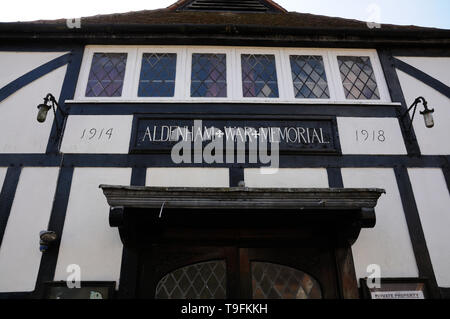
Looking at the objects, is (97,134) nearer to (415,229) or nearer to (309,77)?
(309,77)

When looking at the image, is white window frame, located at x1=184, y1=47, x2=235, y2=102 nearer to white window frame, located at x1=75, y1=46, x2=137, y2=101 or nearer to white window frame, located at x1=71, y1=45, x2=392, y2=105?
white window frame, located at x1=71, y1=45, x2=392, y2=105

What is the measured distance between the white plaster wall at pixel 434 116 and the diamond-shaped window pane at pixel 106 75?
4.59 meters

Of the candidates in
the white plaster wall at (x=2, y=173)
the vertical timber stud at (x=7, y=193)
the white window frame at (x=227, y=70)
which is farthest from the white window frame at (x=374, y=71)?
the white plaster wall at (x=2, y=173)

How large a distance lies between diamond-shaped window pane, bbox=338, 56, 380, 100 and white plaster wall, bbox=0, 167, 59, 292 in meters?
4.67

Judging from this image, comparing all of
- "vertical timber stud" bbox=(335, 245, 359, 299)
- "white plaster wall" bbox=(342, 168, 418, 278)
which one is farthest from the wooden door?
"white plaster wall" bbox=(342, 168, 418, 278)

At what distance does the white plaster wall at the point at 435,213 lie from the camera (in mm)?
4574

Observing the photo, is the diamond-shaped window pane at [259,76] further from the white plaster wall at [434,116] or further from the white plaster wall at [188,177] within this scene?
the white plaster wall at [434,116]

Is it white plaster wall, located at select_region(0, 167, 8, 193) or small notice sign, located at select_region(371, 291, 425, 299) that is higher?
white plaster wall, located at select_region(0, 167, 8, 193)

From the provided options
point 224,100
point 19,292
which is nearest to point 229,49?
point 224,100

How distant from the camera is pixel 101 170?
503 cm

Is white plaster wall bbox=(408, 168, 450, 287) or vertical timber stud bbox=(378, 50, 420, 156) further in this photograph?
vertical timber stud bbox=(378, 50, 420, 156)

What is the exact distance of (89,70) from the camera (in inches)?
236

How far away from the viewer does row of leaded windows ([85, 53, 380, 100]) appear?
582 centimetres
